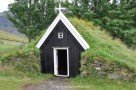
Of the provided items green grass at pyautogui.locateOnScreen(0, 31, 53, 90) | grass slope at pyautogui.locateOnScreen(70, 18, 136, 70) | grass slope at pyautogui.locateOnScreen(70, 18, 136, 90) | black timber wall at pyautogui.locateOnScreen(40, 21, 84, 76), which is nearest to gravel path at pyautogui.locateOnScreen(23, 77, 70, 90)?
grass slope at pyautogui.locateOnScreen(70, 18, 136, 90)

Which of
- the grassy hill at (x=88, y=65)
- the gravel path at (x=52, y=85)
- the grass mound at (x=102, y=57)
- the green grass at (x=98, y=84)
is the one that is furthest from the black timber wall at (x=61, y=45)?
the green grass at (x=98, y=84)

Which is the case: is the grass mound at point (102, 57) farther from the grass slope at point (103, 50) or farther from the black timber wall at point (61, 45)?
the black timber wall at point (61, 45)

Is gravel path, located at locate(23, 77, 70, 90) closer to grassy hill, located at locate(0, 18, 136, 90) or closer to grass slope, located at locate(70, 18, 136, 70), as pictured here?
grassy hill, located at locate(0, 18, 136, 90)

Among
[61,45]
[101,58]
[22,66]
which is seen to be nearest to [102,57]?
[101,58]

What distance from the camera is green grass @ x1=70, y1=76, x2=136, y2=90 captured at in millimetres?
21922

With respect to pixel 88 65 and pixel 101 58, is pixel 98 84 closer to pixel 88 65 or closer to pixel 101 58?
→ pixel 88 65

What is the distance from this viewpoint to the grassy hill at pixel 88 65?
897 inches

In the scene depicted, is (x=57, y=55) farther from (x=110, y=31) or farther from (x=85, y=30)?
(x=110, y=31)

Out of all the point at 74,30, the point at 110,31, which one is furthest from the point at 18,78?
the point at 110,31

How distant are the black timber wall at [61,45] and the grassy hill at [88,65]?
0.64 metres

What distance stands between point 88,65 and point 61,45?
3.01m

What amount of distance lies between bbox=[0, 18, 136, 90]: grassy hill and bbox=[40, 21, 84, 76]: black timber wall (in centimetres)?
64

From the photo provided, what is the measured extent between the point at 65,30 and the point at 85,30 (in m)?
1.95

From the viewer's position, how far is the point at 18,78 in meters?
24.7
